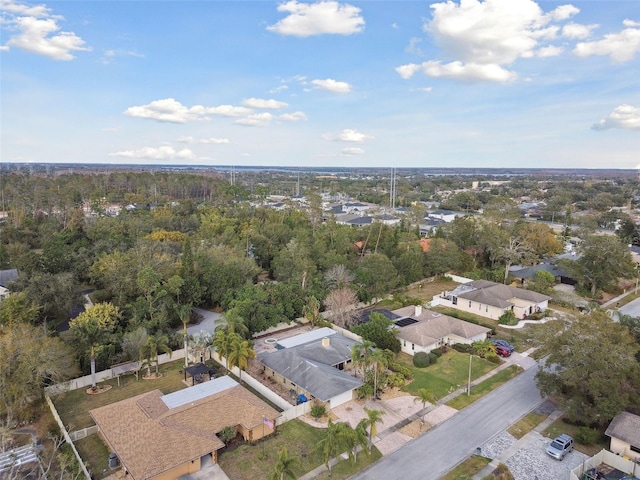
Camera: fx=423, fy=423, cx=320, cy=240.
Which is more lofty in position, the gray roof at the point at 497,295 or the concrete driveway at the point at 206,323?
the gray roof at the point at 497,295

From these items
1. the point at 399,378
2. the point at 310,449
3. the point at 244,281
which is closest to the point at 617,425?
the point at 399,378

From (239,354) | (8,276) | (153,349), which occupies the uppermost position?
(8,276)

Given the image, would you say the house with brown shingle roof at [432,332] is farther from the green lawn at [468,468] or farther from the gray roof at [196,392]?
the gray roof at [196,392]

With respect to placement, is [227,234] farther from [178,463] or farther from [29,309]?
[178,463]

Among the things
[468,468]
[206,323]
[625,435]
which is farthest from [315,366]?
[625,435]

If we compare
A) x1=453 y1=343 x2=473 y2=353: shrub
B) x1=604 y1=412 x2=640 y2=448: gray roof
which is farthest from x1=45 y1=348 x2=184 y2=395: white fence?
x1=604 y1=412 x2=640 y2=448: gray roof

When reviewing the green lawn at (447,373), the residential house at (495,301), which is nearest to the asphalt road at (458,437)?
the green lawn at (447,373)

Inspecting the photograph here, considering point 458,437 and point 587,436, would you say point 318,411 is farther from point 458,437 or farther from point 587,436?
point 587,436
